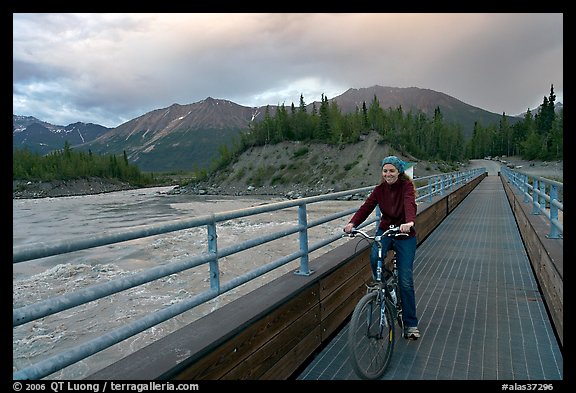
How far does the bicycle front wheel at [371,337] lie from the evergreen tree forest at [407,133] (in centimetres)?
9978

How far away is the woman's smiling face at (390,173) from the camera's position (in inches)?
148

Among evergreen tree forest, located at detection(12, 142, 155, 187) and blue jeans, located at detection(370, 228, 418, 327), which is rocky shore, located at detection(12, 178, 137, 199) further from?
blue jeans, located at detection(370, 228, 418, 327)

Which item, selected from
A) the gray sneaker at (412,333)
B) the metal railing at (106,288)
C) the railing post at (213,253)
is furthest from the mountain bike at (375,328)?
the railing post at (213,253)

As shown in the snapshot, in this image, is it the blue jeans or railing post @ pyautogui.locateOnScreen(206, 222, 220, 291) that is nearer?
railing post @ pyautogui.locateOnScreen(206, 222, 220, 291)

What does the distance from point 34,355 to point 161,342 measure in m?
10.1

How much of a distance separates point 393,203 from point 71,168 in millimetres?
170976

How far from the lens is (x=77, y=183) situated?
142m

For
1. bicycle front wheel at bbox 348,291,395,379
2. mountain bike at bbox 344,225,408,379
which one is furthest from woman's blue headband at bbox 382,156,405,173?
bicycle front wheel at bbox 348,291,395,379

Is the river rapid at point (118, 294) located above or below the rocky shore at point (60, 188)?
below

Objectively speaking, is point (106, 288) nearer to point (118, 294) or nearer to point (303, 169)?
point (118, 294)

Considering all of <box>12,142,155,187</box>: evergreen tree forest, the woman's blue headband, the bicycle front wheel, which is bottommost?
the bicycle front wheel

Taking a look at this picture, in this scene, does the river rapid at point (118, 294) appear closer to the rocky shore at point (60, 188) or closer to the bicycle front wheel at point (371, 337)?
the bicycle front wheel at point (371, 337)

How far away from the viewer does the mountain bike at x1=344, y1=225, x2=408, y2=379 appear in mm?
3127

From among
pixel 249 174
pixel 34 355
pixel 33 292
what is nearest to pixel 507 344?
pixel 34 355
